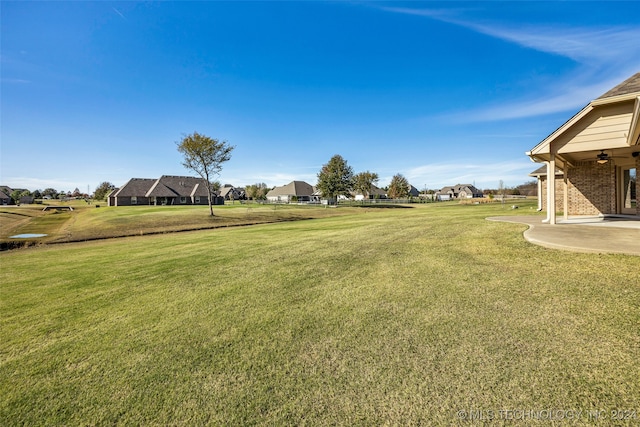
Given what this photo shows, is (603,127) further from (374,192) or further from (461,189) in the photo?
(461,189)

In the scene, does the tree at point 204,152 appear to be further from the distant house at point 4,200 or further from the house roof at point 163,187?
the distant house at point 4,200

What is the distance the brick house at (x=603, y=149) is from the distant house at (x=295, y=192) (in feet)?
207

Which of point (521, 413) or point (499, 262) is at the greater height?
point (499, 262)

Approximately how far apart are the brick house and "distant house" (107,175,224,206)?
218 ft

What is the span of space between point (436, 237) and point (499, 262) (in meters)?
2.86

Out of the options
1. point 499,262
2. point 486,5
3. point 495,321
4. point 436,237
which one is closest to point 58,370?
point 495,321

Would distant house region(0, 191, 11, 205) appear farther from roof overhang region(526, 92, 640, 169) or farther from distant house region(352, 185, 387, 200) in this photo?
roof overhang region(526, 92, 640, 169)

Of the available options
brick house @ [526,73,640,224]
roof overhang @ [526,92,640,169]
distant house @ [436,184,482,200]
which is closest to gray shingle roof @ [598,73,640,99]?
brick house @ [526,73,640,224]

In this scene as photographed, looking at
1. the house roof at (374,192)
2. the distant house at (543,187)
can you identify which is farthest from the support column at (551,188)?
the house roof at (374,192)

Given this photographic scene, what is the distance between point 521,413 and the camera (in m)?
2.37

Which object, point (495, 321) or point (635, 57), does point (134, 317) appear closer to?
point (495, 321)

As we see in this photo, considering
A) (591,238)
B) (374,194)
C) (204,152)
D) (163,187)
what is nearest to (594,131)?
(591,238)

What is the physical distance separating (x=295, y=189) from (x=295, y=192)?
1.31 meters

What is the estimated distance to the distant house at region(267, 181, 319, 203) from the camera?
76.1 m
